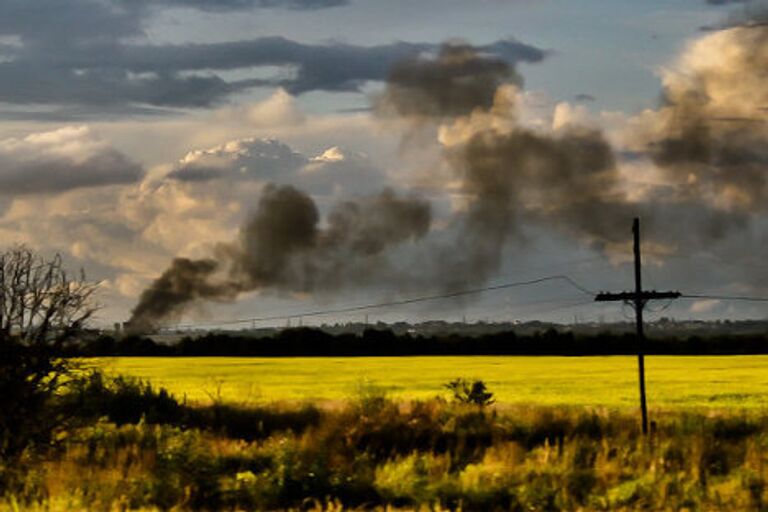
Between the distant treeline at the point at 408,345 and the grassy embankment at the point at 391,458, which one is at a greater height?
the distant treeline at the point at 408,345

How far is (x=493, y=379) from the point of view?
55.9 meters

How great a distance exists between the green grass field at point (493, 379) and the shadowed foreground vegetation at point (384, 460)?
291 centimetres

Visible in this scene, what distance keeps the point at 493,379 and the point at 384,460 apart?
29.6m

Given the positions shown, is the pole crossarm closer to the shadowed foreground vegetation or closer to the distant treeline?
the shadowed foreground vegetation

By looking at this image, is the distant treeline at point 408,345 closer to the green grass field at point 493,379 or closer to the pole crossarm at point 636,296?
the green grass field at point 493,379

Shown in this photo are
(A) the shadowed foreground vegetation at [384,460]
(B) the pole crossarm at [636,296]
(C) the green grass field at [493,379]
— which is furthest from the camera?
(C) the green grass field at [493,379]

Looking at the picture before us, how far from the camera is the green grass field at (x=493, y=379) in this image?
43219 mm

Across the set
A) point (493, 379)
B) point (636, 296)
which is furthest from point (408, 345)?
point (636, 296)

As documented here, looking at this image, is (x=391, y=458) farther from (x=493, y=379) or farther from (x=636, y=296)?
(x=493, y=379)

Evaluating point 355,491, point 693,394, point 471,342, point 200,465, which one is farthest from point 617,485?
point 471,342

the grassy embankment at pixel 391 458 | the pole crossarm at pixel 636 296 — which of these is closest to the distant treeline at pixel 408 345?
the grassy embankment at pixel 391 458

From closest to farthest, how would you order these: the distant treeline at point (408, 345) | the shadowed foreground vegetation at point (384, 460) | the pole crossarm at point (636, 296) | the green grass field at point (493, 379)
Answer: the shadowed foreground vegetation at point (384, 460)
the pole crossarm at point (636, 296)
the green grass field at point (493, 379)
the distant treeline at point (408, 345)

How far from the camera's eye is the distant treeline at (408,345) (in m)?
92.2

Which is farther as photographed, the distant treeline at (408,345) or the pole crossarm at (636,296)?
the distant treeline at (408,345)
